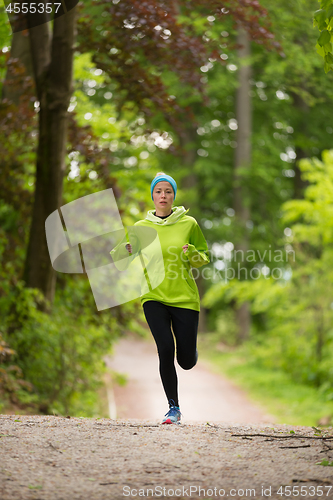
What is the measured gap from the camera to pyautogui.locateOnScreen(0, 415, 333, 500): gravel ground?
2.79 metres

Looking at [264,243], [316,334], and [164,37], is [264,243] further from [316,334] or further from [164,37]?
[164,37]

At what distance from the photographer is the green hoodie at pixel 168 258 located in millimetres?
4348

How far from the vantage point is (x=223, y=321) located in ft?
77.6

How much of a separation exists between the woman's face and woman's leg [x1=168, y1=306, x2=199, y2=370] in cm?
85

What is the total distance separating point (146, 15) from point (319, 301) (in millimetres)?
8422

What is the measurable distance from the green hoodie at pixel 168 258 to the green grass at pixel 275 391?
709 cm

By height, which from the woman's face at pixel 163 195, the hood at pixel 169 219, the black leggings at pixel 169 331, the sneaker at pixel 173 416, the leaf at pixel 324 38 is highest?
the leaf at pixel 324 38

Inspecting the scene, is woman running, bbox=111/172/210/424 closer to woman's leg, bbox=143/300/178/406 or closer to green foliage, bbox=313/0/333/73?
woman's leg, bbox=143/300/178/406

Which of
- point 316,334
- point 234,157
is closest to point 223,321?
point 234,157

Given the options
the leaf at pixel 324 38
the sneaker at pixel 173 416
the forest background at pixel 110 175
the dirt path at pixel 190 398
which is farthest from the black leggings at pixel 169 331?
the dirt path at pixel 190 398

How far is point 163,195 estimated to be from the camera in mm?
4578

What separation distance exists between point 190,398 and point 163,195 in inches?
362

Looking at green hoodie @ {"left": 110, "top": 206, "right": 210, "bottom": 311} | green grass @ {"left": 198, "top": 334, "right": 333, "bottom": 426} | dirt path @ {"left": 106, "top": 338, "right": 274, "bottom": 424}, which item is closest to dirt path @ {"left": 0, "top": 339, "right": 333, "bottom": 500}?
green hoodie @ {"left": 110, "top": 206, "right": 210, "bottom": 311}

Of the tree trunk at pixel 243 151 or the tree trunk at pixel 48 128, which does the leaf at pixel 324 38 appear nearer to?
the tree trunk at pixel 48 128
